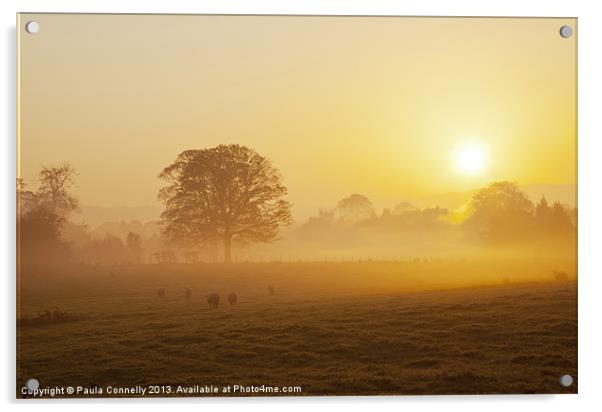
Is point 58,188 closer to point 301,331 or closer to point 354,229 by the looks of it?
point 301,331

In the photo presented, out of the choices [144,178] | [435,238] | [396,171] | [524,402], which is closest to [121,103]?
[144,178]

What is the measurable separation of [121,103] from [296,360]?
2.39m

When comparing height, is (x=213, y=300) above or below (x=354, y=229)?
below

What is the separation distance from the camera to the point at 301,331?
5.06 metres

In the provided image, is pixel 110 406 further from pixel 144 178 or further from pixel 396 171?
pixel 396 171

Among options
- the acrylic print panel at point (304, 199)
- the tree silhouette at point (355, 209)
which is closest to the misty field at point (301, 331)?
the acrylic print panel at point (304, 199)

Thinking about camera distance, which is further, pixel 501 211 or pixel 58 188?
pixel 501 211

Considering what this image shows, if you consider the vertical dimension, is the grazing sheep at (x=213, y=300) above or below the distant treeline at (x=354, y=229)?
below
